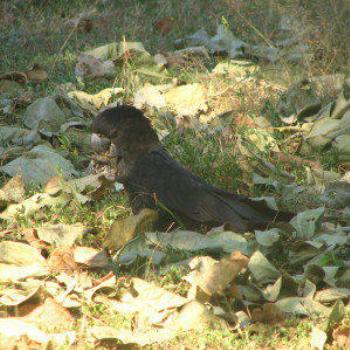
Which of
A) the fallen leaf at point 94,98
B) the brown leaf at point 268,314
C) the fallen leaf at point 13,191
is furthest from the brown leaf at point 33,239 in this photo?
the fallen leaf at point 94,98

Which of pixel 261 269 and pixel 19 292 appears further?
pixel 261 269

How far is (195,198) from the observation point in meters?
4.74

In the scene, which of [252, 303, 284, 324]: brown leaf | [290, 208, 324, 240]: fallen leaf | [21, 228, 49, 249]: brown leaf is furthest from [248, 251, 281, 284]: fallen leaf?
[21, 228, 49, 249]: brown leaf

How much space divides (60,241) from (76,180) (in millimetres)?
879

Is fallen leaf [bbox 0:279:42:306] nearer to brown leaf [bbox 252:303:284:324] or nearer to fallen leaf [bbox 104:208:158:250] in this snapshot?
fallen leaf [bbox 104:208:158:250]

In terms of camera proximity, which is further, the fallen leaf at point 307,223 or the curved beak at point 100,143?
the curved beak at point 100,143

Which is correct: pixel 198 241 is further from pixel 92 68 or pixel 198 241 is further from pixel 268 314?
pixel 92 68

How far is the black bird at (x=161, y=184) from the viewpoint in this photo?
15.5 ft

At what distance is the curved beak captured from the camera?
525cm

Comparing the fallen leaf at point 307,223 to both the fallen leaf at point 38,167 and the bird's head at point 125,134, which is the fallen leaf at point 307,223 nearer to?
the bird's head at point 125,134

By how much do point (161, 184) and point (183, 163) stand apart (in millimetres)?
894

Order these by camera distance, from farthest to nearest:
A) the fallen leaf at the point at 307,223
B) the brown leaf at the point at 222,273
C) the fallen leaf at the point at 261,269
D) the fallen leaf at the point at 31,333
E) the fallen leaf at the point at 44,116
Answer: the fallen leaf at the point at 44,116 → the fallen leaf at the point at 307,223 → the fallen leaf at the point at 261,269 → the brown leaf at the point at 222,273 → the fallen leaf at the point at 31,333

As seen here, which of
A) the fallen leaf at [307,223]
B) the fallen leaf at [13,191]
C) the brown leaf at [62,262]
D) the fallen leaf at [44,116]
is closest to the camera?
the brown leaf at [62,262]

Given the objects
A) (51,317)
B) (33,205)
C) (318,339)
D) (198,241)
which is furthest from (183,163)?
(318,339)
